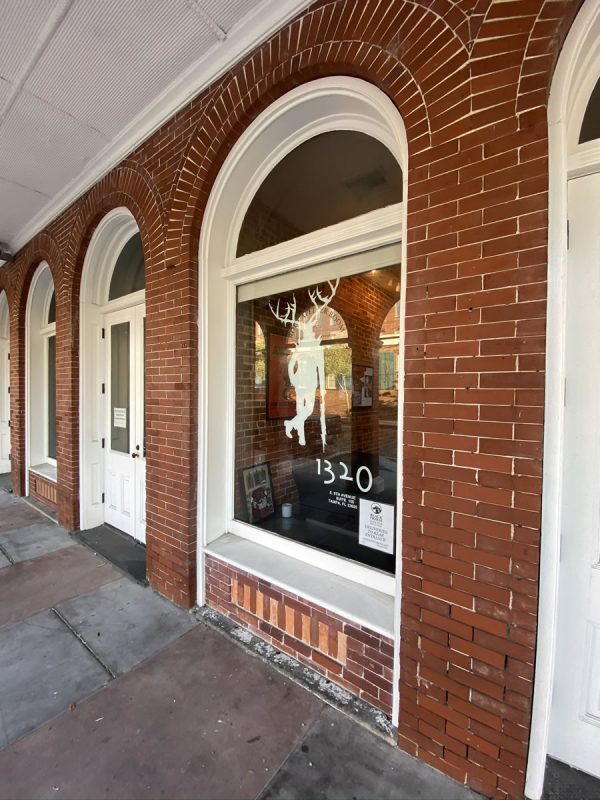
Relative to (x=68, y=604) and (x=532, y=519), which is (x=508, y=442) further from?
(x=68, y=604)

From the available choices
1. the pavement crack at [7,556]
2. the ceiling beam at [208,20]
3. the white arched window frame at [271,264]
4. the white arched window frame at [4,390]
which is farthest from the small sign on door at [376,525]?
the white arched window frame at [4,390]

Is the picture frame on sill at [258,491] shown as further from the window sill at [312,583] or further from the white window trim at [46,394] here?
the white window trim at [46,394]

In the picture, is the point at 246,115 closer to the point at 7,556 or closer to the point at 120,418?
the point at 120,418

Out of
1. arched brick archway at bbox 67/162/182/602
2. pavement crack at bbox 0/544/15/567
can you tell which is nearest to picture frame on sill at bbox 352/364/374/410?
arched brick archway at bbox 67/162/182/602

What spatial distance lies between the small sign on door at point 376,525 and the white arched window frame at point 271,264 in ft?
0.57

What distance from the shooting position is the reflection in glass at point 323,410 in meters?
2.29

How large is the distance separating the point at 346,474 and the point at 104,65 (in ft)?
11.0

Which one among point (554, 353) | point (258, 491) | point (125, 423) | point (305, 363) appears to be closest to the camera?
point (554, 353)

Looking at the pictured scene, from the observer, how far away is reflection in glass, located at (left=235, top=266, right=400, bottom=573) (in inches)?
90.2

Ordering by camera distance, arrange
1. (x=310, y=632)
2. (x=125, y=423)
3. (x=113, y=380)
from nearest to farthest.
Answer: (x=310, y=632), (x=125, y=423), (x=113, y=380)

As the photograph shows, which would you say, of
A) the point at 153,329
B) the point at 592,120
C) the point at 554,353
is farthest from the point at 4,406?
the point at 592,120

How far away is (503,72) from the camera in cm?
145

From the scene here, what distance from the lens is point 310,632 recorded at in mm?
2150

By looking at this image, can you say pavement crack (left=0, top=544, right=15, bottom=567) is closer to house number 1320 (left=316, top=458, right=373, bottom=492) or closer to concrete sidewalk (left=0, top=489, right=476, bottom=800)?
concrete sidewalk (left=0, top=489, right=476, bottom=800)
